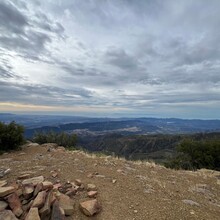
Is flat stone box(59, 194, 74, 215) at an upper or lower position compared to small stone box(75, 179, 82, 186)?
lower

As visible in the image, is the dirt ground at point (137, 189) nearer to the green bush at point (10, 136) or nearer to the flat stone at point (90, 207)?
the flat stone at point (90, 207)

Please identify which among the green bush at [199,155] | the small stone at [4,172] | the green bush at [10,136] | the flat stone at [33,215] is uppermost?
the green bush at [10,136]

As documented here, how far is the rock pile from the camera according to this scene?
5.66m

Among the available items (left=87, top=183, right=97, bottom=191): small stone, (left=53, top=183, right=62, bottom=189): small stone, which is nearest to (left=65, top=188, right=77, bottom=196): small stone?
(left=53, top=183, right=62, bottom=189): small stone

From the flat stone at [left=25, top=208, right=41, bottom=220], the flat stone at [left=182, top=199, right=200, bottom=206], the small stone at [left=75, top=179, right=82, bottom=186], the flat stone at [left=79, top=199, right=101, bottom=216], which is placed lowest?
the flat stone at [left=182, top=199, right=200, bottom=206]

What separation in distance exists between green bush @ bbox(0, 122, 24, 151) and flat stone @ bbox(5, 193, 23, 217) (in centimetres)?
984

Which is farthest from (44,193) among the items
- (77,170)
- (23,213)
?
(77,170)

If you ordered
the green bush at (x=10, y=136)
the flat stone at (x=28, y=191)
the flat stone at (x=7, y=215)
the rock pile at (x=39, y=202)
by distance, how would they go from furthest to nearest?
the green bush at (x=10, y=136) → the flat stone at (x=28, y=191) → the rock pile at (x=39, y=202) → the flat stone at (x=7, y=215)

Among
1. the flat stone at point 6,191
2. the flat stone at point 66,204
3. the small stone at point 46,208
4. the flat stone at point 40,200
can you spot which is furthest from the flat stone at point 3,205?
the flat stone at point 66,204

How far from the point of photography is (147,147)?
173 meters

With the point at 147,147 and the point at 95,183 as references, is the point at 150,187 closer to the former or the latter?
the point at 95,183

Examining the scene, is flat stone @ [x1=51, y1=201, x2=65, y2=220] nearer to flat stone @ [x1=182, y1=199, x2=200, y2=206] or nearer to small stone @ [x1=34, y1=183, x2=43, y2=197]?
small stone @ [x1=34, y1=183, x2=43, y2=197]

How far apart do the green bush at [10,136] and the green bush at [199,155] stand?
1355 cm

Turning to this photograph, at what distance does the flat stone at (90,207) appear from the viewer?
19.9 ft
